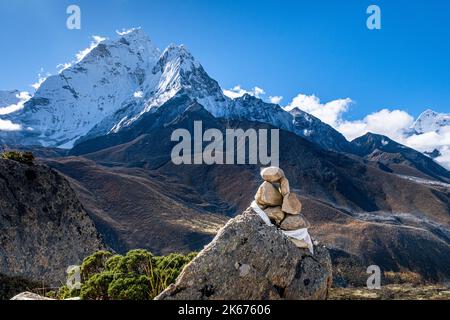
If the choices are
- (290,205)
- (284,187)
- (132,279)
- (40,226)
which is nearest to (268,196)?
Result: (284,187)

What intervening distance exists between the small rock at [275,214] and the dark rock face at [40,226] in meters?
22.4

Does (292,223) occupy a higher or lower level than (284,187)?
lower

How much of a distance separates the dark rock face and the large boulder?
22049 mm

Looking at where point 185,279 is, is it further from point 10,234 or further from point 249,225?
point 10,234

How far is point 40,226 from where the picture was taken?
37094mm

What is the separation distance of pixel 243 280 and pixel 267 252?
3.45ft

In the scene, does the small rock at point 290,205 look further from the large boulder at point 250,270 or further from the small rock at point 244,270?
the small rock at point 244,270

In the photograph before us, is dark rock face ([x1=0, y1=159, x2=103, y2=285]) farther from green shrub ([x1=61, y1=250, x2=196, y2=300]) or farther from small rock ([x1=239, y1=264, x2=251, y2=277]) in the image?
small rock ([x1=239, y1=264, x2=251, y2=277])

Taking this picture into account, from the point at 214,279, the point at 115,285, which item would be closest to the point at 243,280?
the point at 214,279

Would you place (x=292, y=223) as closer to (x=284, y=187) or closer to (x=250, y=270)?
(x=284, y=187)

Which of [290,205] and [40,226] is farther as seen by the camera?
[40,226]

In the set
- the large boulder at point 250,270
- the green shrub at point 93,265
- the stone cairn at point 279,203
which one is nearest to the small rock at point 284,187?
the stone cairn at point 279,203

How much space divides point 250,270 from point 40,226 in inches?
1062

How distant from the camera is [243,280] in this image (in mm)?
14117
